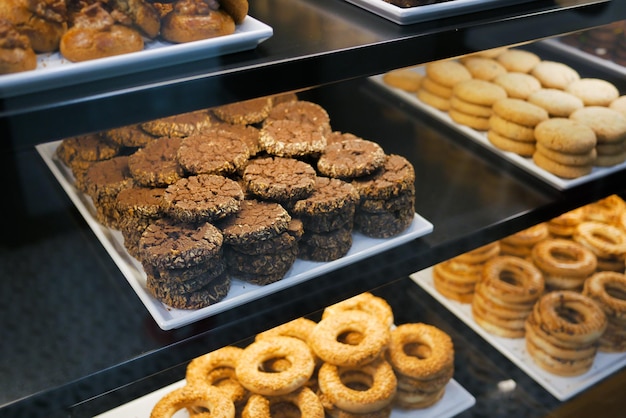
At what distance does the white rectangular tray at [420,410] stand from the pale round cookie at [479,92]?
75 centimetres

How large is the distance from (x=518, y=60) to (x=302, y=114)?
2.88ft

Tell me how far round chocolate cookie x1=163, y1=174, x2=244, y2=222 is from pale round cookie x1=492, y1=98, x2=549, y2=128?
33.5 inches

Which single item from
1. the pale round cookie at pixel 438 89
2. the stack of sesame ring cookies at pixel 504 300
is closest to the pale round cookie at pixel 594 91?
the pale round cookie at pixel 438 89

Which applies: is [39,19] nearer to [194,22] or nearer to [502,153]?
[194,22]

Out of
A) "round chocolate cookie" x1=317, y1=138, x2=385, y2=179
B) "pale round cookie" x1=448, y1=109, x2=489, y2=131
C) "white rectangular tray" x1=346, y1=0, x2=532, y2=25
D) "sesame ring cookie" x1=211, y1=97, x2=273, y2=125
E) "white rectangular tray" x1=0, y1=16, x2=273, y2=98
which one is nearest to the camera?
"white rectangular tray" x1=0, y1=16, x2=273, y2=98

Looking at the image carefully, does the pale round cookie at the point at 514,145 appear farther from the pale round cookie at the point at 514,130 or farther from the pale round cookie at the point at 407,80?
the pale round cookie at the point at 407,80

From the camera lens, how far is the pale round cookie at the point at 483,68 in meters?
1.85

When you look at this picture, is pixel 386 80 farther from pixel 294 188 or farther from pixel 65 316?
pixel 65 316

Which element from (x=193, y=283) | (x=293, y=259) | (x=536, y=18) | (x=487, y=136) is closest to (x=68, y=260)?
(x=193, y=283)

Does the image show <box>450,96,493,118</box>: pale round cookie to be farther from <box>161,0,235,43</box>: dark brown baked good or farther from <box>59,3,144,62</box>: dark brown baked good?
<box>59,3,144,62</box>: dark brown baked good

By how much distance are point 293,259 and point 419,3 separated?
0.46m

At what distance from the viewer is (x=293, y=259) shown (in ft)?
3.65

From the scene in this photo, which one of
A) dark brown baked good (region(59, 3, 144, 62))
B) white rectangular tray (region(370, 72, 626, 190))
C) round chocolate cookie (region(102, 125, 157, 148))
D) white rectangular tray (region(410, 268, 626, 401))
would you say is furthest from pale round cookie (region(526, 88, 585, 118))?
dark brown baked good (region(59, 3, 144, 62))

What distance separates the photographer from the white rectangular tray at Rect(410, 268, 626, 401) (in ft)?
5.88
